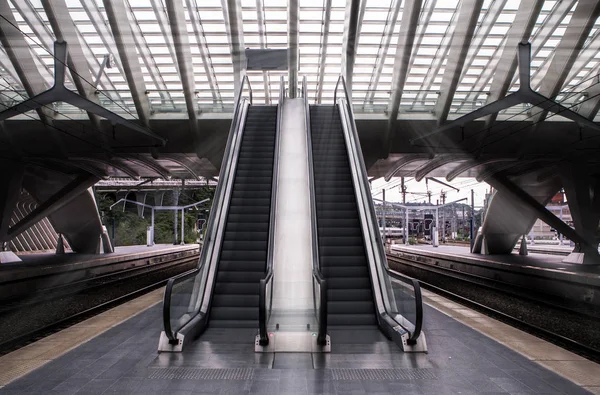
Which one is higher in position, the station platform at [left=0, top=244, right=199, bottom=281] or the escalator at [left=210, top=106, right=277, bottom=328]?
the escalator at [left=210, top=106, right=277, bottom=328]

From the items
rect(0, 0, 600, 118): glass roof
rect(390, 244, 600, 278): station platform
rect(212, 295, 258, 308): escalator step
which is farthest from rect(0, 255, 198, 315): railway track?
rect(390, 244, 600, 278): station platform

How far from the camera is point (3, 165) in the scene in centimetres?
1570

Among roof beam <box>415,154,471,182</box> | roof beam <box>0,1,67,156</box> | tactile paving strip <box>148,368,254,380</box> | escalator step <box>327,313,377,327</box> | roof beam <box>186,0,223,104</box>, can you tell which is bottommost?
tactile paving strip <box>148,368,254,380</box>

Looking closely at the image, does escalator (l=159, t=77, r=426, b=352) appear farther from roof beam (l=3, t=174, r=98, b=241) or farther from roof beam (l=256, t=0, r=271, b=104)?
roof beam (l=3, t=174, r=98, b=241)

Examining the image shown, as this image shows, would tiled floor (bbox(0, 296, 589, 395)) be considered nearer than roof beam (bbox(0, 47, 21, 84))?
Yes

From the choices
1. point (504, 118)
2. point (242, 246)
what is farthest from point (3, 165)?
point (504, 118)

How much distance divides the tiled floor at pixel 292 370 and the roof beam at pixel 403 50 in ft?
32.2

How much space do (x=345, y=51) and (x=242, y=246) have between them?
38.1 ft

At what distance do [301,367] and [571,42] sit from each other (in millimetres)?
12179

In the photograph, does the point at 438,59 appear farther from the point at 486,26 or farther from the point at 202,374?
the point at 202,374

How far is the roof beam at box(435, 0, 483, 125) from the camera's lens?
13.0m

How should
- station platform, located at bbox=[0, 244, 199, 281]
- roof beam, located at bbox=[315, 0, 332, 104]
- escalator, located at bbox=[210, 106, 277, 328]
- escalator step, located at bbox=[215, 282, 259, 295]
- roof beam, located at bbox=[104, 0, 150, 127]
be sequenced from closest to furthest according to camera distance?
escalator, located at bbox=[210, 106, 277, 328]
escalator step, located at bbox=[215, 282, 259, 295]
roof beam, located at bbox=[104, 0, 150, 127]
station platform, located at bbox=[0, 244, 199, 281]
roof beam, located at bbox=[315, 0, 332, 104]

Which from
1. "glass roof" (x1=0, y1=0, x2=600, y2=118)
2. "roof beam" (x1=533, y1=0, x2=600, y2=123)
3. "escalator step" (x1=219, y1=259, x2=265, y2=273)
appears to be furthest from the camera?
"glass roof" (x1=0, y1=0, x2=600, y2=118)

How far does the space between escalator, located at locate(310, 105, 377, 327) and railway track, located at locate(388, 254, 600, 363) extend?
339 cm
